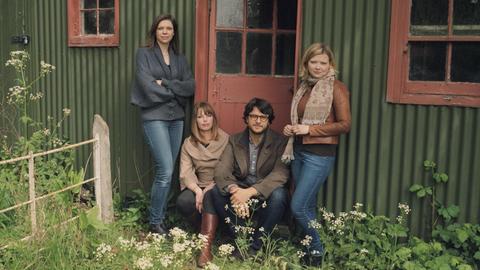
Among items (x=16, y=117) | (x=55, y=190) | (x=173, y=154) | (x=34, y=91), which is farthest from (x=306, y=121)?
(x=16, y=117)

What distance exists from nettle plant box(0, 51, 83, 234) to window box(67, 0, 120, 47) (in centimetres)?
56

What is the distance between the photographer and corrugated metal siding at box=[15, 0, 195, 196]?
6035 mm

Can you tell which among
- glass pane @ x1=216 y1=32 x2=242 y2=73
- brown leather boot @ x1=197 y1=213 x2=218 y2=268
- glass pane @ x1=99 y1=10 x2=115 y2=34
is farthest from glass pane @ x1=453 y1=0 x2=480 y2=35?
glass pane @ x1=99 y1=10 x2=115 y2=34

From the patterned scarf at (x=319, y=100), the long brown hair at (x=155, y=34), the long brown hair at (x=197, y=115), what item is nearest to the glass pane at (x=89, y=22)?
the long brown hair at (x=155, y=34)

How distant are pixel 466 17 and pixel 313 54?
132cm

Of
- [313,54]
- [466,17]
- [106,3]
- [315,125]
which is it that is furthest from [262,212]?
[106,3]

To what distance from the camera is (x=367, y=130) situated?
4.92 m

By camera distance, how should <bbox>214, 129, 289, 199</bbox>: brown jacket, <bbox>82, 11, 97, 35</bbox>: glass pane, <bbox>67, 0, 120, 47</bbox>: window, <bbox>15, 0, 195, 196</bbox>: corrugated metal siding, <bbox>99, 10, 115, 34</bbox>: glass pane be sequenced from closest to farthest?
1. <bbox>214, 129, 289, 199</bbox>: brown jacket
2. <bbox>15, 0, 195, 196</bbox>: corrugated metal siding
3. <bbox>67, 0, 120, 47</bbox>: window
4. <bbox>99, 10, 115, 34</bbox>: glass pane
5. <bbox>82, 11, 97, 35</bbox>: glass pane

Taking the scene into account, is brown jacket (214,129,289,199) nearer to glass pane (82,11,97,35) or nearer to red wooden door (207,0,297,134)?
red wooden door (207,0,297,134)

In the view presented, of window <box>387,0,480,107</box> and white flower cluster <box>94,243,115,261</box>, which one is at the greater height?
window <box>387,0,480,107</box>

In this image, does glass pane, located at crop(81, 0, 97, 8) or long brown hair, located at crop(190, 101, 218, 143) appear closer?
long brown hair, located at crop(190, 101, 218, 143)

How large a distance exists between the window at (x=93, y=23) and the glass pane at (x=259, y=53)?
161 cm

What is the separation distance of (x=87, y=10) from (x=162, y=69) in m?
1.99

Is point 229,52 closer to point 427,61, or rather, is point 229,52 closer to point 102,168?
point 102,168
